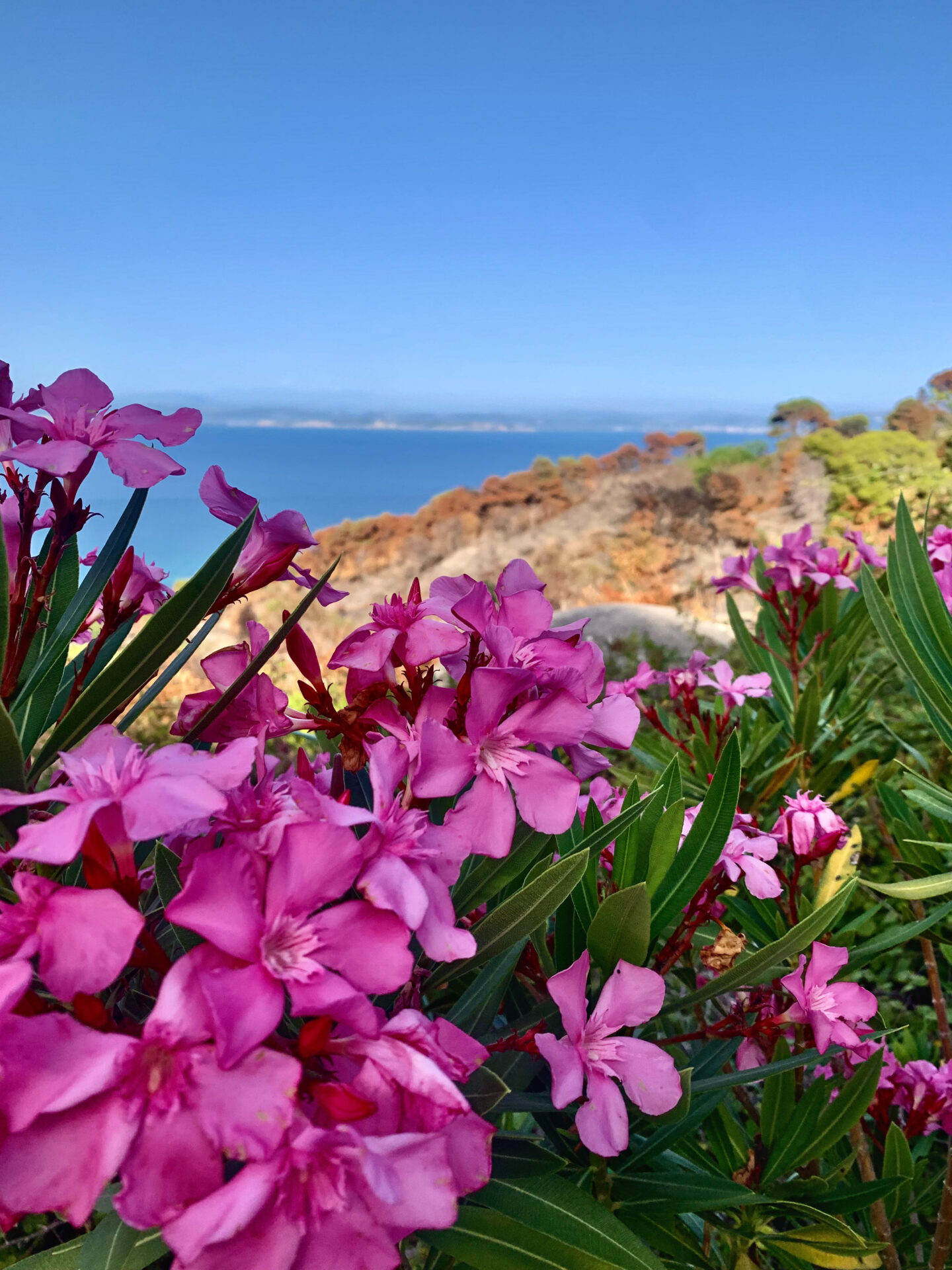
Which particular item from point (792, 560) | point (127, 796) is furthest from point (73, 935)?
point (792, 560)

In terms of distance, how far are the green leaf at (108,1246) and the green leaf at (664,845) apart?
0.43m

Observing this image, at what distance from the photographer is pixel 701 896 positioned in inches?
31.9

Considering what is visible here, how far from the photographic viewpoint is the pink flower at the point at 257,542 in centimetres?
55

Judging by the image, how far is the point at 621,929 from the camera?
0.60m

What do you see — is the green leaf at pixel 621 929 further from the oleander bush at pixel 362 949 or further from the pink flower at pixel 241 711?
the pink flower at pixel 241 711

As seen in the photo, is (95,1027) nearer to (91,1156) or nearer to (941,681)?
(91,1156)

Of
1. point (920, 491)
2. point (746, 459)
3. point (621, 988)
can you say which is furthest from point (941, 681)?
point (746, 459)

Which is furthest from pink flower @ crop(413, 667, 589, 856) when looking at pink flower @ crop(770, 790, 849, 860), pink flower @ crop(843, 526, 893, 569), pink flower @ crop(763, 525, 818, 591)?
pink flower @ crop(843, 526, 893, 569)

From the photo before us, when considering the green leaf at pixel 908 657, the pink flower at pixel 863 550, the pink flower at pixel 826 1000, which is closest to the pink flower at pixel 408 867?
the pink flower at pixel 826 1000

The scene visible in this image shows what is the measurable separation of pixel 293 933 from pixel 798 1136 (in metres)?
0.68

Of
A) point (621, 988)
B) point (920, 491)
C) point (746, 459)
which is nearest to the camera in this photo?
point (621, 988)

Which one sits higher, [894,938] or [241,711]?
[241,711]

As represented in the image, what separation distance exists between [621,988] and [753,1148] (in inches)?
19.4

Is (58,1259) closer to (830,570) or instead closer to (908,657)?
(908,657)
